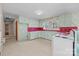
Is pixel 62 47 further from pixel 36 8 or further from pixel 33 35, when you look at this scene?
pixel 36 8

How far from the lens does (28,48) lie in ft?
4.42

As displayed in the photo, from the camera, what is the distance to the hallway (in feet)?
4.30

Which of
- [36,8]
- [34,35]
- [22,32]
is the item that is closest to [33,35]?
[34,35]

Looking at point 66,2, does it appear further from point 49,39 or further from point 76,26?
point 49,39

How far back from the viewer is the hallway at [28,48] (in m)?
1.31

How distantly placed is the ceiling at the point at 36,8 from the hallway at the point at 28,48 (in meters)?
0.36

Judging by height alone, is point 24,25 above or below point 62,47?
above

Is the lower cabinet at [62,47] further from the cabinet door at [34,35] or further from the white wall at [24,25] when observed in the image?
the white wall at [24,25]

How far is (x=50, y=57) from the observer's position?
1275mm

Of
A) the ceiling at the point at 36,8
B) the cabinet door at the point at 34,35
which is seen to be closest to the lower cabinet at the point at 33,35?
the cabinet door at the point at 34,35

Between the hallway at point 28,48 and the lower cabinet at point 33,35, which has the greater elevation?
the lower cabinet at point 33,35

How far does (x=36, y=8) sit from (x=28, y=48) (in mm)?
556

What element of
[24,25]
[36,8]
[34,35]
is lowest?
[34,35]

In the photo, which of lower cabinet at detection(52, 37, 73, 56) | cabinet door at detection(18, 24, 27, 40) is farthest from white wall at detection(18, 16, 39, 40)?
lower cabinet at detection(52, 37, 73, 56)
